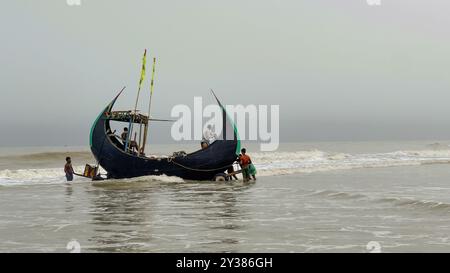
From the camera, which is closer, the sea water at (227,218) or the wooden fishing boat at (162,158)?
the sea water at (227,218)

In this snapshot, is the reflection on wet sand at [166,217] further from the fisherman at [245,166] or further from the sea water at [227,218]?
the fisherman at [245,166]

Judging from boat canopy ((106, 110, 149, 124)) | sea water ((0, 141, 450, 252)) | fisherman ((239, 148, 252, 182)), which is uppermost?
boat canopy ((106, 110, 149, 124))

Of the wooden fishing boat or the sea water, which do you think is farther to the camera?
the wooden fishing boat

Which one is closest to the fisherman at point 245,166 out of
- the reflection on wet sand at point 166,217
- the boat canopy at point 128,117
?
the reflection on wet sand at point 166,217

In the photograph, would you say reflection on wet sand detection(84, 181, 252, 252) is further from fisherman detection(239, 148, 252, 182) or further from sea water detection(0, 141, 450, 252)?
fisherman detection(239, 148, 252, 182)

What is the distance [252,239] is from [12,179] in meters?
18.9

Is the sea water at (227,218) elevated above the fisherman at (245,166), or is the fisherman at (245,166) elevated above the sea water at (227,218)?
the fisherman at (245,166)

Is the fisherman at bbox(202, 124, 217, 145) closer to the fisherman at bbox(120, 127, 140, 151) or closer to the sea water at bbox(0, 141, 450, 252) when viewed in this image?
the sea water at bbox(0, 141, 450, 252)

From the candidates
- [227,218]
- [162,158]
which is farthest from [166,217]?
[162,158]

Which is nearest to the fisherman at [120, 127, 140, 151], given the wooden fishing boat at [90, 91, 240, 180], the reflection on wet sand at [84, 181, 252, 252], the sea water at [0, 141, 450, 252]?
the wooden fishing boat at [90, 91, 240, 180]

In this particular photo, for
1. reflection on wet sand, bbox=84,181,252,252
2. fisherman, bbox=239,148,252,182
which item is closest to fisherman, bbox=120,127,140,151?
reflection on wet sand, bbox=84,181,252,252

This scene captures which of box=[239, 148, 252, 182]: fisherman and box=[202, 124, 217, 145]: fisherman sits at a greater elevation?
box=[202, 124, 217, 145]: fisherman

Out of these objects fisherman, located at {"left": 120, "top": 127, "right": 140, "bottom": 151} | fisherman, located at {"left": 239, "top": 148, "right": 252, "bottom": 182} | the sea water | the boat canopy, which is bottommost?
the sea water

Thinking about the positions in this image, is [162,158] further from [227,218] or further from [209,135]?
[227,218]
